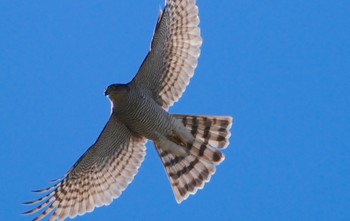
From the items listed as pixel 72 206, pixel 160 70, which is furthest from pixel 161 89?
pixel 72 206

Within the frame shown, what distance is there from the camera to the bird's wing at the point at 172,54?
11.1 meters

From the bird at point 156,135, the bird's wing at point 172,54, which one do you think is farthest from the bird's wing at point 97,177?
the bird's wing at point 172,54

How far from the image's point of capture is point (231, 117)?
11.6 metres

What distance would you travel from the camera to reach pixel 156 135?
11.4m

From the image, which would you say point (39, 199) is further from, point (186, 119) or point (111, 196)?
point (186, 119)

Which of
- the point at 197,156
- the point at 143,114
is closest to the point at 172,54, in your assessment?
the point at 143,114

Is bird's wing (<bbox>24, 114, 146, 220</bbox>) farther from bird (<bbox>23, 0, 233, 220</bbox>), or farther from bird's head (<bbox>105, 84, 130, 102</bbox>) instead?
bird's head (<bbox>105, 84, 130, 102</bbox>)

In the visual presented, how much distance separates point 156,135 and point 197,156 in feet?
2.07

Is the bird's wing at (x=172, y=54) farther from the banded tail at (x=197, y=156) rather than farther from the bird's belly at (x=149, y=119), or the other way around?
the banded tail at (x=197, y=156)

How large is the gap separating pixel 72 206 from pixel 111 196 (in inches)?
19.9

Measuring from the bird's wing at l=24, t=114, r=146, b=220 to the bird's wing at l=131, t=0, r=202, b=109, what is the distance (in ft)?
2.26

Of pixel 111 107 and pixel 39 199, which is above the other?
pixel 111 107

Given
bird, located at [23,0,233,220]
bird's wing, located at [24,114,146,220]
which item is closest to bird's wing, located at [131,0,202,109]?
bird, located at [23,0,233,220]

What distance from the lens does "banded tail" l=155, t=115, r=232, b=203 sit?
454 inches
